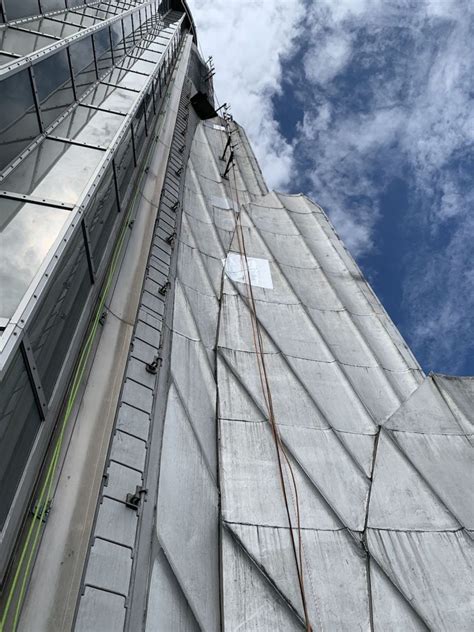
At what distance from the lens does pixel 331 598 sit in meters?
7.45

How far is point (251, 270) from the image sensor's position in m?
15.8

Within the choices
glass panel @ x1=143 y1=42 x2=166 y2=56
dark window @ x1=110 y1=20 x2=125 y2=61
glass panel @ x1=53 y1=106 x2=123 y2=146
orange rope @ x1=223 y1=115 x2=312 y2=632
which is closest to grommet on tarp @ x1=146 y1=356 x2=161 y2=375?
orange rope @ x1=223 y1=115 x2=312 y2=632

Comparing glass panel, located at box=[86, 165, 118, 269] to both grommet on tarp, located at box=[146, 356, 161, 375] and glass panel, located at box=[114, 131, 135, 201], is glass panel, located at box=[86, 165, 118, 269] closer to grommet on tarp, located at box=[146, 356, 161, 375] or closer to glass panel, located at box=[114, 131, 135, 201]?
glass panel, located at box=[114, 131, 135, 201]

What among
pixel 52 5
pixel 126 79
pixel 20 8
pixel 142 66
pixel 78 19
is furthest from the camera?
pixel 142 66

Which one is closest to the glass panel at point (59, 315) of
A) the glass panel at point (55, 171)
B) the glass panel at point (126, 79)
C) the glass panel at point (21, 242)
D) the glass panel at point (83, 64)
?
the glass panel at point (21, 242)

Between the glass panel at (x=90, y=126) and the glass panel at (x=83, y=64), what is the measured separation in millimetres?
1679

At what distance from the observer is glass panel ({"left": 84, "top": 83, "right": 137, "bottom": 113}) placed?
1168 centimetres

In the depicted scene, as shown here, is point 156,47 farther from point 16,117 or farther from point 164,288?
point 16,117

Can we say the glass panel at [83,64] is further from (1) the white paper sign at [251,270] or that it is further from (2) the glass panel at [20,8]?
(1) the white paper sign at [251,270]

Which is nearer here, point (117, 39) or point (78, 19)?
point (78, 19)

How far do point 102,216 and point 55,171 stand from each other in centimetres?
124

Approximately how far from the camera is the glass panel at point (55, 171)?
6.54 metres

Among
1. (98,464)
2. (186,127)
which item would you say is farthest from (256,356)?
(186,127)

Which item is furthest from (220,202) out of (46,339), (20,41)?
(46,339)
